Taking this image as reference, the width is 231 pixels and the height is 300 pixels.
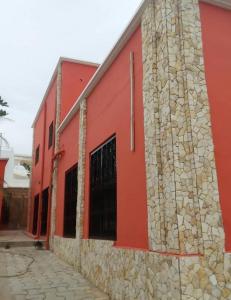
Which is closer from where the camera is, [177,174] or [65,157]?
[177,174]

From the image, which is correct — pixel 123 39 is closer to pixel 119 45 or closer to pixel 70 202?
pixel 119 45

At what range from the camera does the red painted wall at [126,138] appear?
4883 mm

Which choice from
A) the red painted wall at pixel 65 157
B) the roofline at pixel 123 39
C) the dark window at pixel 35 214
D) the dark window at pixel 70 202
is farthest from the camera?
the dark window at pixel 35 214

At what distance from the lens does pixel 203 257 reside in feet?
12.1

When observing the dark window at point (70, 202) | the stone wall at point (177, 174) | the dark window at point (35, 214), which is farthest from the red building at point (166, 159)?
the dark window at point (35, 214)

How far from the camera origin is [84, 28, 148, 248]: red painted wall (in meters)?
4.88

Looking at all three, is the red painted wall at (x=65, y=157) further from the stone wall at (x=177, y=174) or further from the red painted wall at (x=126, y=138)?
the stone wall at (x=177, y=174)

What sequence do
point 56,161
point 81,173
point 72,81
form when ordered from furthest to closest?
point 72,81 → point 56,161 → point 81,173

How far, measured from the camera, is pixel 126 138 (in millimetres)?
5562

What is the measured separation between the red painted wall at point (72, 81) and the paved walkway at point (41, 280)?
18.1 feet

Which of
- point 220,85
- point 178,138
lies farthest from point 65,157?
point 178,138

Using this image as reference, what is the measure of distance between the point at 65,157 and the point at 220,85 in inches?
271

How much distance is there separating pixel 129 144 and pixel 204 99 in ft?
5.17

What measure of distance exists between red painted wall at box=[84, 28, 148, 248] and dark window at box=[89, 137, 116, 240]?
1.02ft
